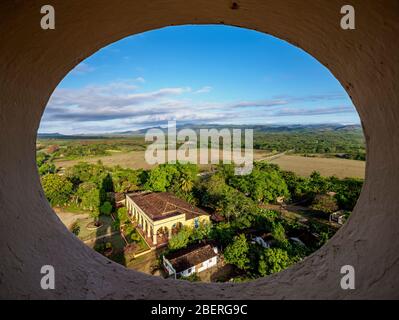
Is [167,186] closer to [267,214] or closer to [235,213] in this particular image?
[235,213]

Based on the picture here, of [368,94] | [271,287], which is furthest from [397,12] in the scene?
[271,287]

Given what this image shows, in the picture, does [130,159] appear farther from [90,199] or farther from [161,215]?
[161,215]

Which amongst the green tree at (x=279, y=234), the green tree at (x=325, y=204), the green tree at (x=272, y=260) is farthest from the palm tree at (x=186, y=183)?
the green tree at (x=325, y=204)

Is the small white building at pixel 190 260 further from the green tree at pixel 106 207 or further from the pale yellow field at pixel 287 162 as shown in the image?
Result: the pale yellow field at pixel 287 162

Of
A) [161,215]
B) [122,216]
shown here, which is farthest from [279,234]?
[122,216]

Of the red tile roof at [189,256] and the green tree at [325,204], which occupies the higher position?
the green tree at [325,204]

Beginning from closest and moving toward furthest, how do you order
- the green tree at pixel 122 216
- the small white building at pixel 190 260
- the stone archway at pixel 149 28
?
1. the stone archway at pixel 149 28
2. the small white building at pixel 190 260
3. the green tree at pixel 122 216
